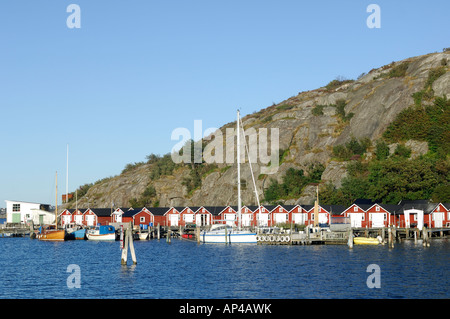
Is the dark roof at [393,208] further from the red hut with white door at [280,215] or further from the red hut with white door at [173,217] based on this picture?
the red hut with white door at [173,217]

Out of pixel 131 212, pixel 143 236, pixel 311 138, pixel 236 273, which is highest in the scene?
pixel 311 138

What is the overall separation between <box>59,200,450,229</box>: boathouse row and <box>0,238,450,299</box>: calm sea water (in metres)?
20.1

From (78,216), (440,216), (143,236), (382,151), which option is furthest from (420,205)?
(78,216)

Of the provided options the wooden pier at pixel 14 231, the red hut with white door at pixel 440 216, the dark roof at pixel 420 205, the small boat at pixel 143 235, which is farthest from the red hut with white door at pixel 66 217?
the red hut with white door at pixel 440 216

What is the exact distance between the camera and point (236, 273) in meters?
58.0

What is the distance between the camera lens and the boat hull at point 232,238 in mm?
90500

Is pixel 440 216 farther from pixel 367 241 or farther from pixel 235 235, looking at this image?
pixel 235 235

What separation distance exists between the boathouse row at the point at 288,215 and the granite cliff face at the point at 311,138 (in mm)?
12674

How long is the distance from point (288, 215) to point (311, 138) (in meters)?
45.6
